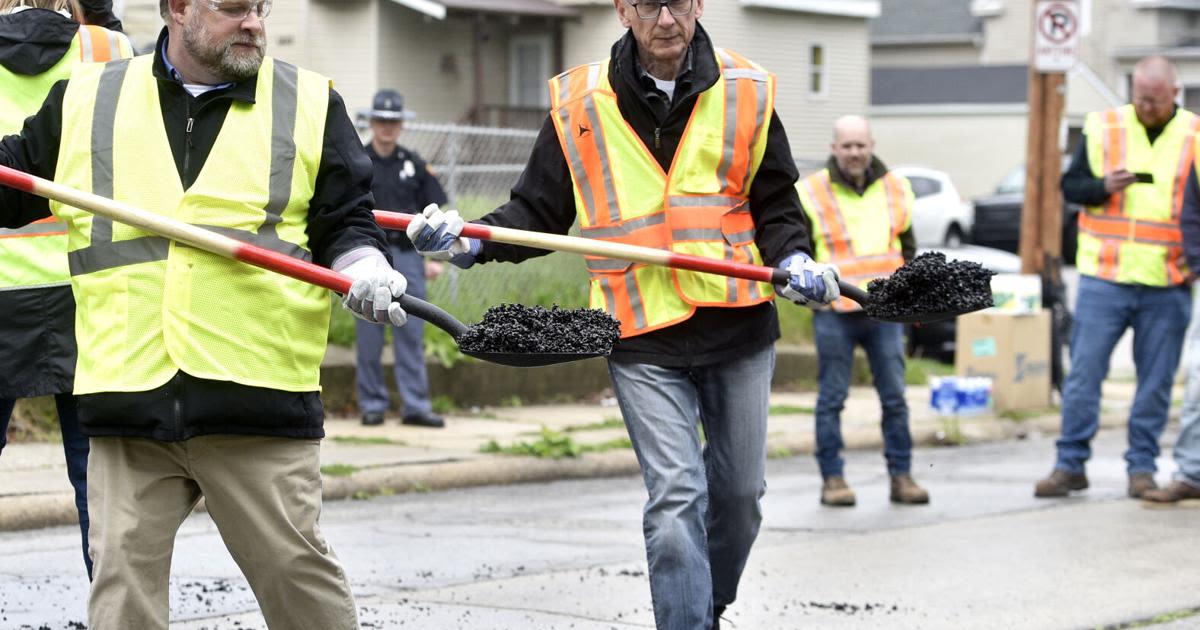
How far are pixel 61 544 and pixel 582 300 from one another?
6950mm

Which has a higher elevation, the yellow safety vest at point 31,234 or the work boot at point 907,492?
the yellow safety vest at point 31,234

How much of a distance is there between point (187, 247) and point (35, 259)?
1.45m

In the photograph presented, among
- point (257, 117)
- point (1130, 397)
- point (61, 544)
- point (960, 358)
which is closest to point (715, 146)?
point (257, 117)

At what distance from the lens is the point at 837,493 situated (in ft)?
29.9

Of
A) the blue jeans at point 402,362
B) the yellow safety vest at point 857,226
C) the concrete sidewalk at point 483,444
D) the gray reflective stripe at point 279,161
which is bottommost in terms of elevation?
the concrete sidewalk at point 483,444

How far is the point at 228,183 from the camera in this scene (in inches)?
157

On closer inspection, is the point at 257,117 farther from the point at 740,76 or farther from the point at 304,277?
the point at 740,76

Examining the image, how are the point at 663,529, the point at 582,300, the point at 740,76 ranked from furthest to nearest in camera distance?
the point at 582,300, the point at 740,76, the point at 663,529

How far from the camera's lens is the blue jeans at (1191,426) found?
8.86 metres

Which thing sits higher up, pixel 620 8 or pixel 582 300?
pixel 620 8

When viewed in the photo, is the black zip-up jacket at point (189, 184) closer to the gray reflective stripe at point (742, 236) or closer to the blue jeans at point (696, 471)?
the blue jeans at point (696, 471)

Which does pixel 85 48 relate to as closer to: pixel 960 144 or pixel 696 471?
pixel 696 471

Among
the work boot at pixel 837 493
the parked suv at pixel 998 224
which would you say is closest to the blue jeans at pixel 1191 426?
the work boot at pixel 837 493

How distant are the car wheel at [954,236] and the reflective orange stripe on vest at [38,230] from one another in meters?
25.0
